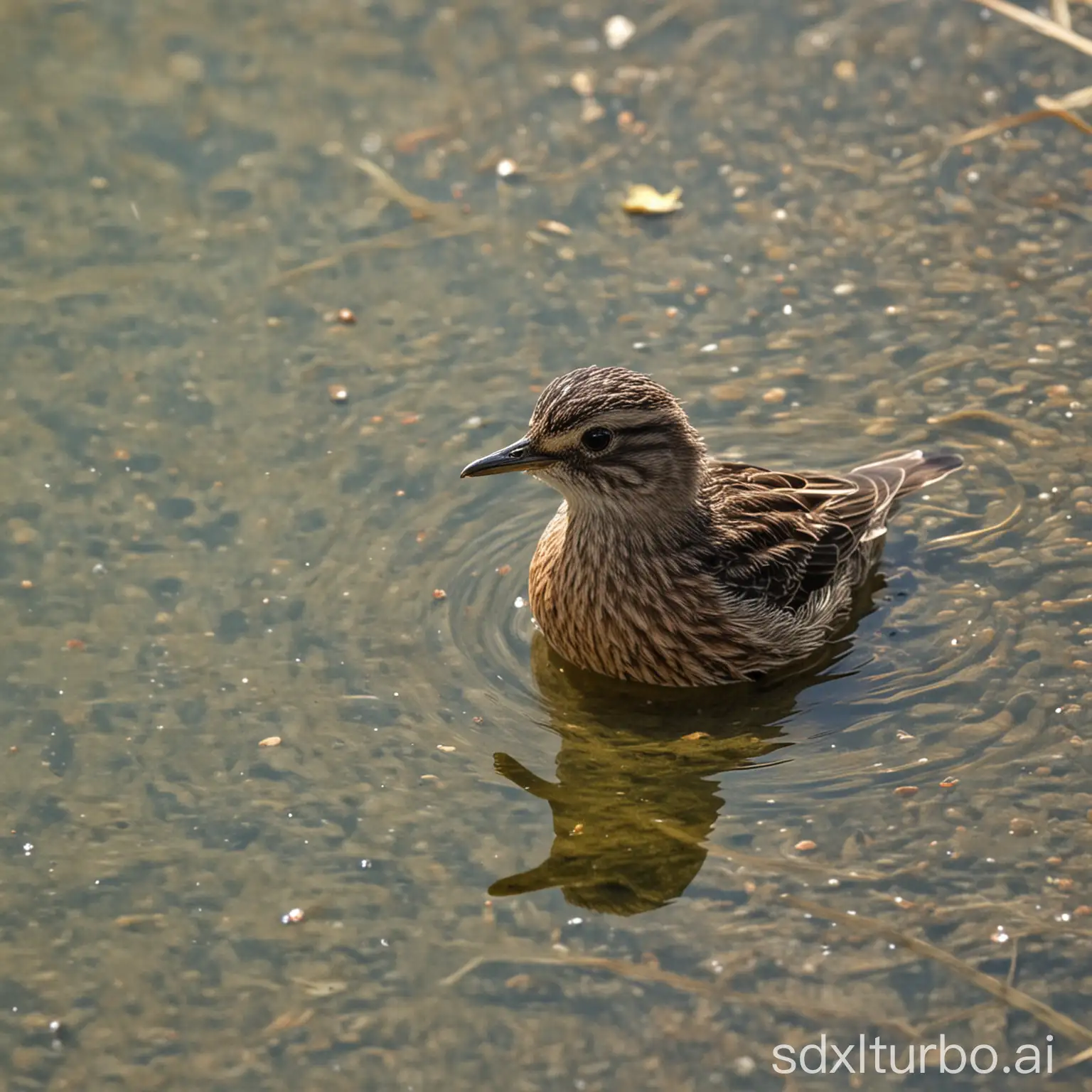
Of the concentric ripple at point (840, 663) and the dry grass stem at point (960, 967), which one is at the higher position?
the concentric ripple at point (840, 663)

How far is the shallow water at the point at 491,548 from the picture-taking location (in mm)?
6418

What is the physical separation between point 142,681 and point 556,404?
7.33 feet

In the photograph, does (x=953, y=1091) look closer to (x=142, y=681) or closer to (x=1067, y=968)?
(x=1067, y=968)

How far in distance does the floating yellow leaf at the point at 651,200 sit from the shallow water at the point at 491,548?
105 millimetres

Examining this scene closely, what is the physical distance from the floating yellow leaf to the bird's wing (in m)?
2.44

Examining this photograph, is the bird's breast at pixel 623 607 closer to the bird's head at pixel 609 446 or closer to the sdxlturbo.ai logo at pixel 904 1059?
the bird's head at pixel 609 446

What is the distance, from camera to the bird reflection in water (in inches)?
269

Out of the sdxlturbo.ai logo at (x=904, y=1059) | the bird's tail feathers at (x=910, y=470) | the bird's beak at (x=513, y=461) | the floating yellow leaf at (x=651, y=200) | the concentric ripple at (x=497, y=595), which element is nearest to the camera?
the sdxlturbo.ai logo at (x=904, y=1059)

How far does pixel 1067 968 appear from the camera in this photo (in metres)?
6.41

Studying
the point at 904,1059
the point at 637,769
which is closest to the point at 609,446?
the point at 637,769

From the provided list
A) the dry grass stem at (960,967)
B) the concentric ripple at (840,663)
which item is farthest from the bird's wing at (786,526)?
the dry grass stem at (960,967)

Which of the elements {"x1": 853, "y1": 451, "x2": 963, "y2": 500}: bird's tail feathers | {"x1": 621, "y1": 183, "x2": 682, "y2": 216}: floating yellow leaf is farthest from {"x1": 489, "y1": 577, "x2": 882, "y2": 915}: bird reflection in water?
{"x1": 621, "y1": 183, "x2": 682, "y2": 216}: floating yellow leaf

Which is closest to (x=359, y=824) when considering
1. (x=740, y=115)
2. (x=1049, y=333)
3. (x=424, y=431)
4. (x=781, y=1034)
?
(x=781, y=1034)

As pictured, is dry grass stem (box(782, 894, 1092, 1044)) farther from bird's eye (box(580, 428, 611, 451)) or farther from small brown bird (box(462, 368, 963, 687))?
bird's eye (box(580, 428, 611, 451))
